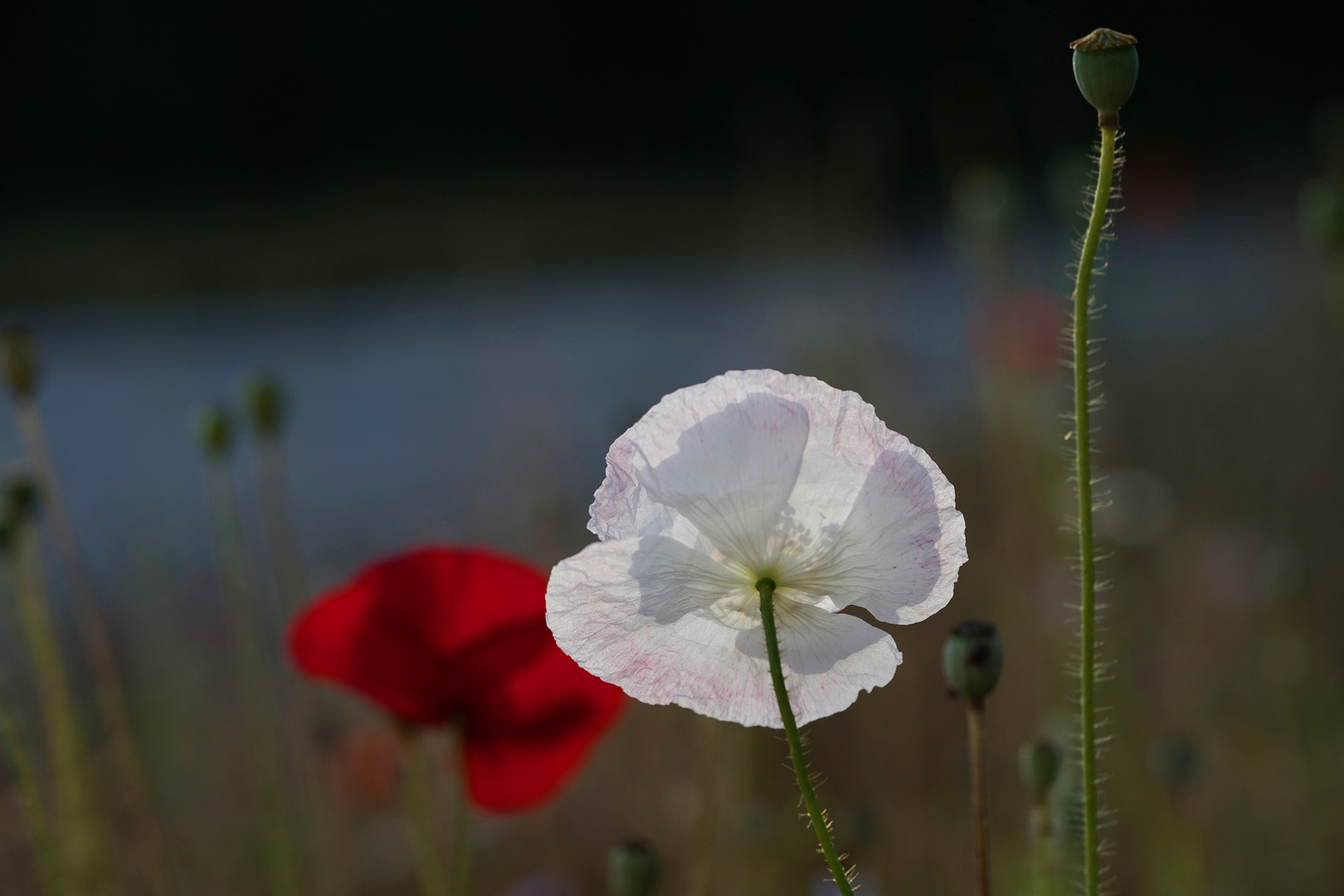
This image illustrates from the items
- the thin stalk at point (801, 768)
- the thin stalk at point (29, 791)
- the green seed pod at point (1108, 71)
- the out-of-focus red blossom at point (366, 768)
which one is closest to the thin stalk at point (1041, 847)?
the thin stalk at point (801, 768)

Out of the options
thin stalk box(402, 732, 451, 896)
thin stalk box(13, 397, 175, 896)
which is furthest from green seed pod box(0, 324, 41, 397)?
thin stalk box(402, 732, 451, 896)

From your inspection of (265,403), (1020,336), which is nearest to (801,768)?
(265,403)

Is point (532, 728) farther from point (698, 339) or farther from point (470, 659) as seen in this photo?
point (698, 339)

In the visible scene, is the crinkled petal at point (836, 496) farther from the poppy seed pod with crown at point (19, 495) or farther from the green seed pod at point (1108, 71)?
the poppy seed pod with crown at point (19, 495)

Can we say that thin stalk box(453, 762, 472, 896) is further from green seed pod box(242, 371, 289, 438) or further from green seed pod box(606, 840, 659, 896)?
green seed pod box(242, 371, 289, 438)

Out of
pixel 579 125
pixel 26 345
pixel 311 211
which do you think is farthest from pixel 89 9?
pixel 26 345
